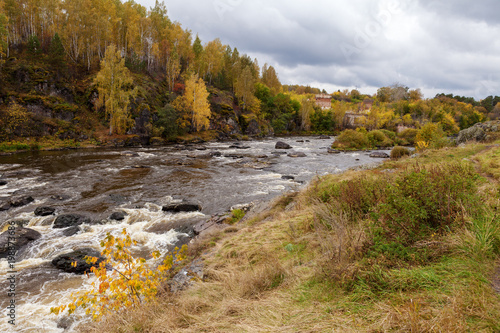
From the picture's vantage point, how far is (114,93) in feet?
129

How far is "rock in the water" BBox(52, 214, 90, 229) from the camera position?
36.0 ft

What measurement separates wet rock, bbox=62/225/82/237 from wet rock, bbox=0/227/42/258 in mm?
839

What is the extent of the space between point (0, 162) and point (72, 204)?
16187mm

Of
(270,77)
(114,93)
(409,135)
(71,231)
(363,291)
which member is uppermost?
(270,77)

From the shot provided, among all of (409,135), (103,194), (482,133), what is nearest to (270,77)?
(409,135)

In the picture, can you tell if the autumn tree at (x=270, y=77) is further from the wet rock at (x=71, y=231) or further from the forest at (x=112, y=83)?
the wet rock at (x=71, y=231)

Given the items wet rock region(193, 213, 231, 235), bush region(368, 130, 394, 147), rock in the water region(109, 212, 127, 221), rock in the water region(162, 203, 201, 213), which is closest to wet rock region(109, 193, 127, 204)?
rock in the water region(109, 212, 127, 221)

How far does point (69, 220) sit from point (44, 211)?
78.0 inches

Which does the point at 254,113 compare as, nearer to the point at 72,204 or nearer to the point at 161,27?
the point at 161,27

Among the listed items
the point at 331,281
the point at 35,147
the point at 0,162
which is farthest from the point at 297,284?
the point at 35,147

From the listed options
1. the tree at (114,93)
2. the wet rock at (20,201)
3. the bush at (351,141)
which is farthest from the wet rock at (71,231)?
the bush at (351,141)

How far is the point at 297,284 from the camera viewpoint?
13.5 feet

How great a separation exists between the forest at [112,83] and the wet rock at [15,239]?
29.5 m

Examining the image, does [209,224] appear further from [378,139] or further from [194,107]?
[378,139]
